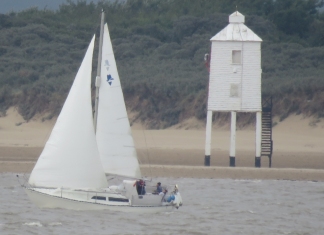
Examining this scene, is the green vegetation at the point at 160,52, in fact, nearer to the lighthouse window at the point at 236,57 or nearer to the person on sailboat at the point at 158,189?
the lighthouse window at the point at 236,57

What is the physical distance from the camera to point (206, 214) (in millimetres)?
21562

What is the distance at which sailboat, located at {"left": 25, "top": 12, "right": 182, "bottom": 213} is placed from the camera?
65.7 ft

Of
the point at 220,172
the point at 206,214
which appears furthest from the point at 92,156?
the point at 220,172

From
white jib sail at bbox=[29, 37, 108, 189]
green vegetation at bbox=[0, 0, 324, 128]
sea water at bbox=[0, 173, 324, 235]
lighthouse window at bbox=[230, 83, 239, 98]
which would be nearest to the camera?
sea water at bbox=[0, 173, 324, 235]

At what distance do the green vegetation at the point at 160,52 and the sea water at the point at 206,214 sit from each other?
Answer: 1032cm

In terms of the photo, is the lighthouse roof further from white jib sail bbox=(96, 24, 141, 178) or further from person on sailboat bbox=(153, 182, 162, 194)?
person on sailboat bbox=(153, 182, 162, 194)

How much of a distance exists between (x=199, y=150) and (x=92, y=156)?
438 inches

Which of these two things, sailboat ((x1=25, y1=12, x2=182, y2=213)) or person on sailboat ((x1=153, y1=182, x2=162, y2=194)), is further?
person on sailboat ((x1=153, y1=182, x2=162, y2=194))

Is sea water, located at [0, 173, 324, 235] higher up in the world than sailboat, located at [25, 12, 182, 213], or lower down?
lower down

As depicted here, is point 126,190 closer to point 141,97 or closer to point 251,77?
point 251,77

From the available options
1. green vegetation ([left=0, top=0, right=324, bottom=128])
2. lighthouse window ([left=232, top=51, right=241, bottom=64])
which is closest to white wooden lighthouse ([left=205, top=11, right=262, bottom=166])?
lighthouse window ([left=232, top=51, right=241, bottom=64])

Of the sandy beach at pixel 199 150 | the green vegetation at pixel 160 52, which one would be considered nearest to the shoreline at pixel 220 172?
the sandy beach at pixel 199 150

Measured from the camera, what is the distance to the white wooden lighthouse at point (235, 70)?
90.0ft

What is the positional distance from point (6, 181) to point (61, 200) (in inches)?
251
